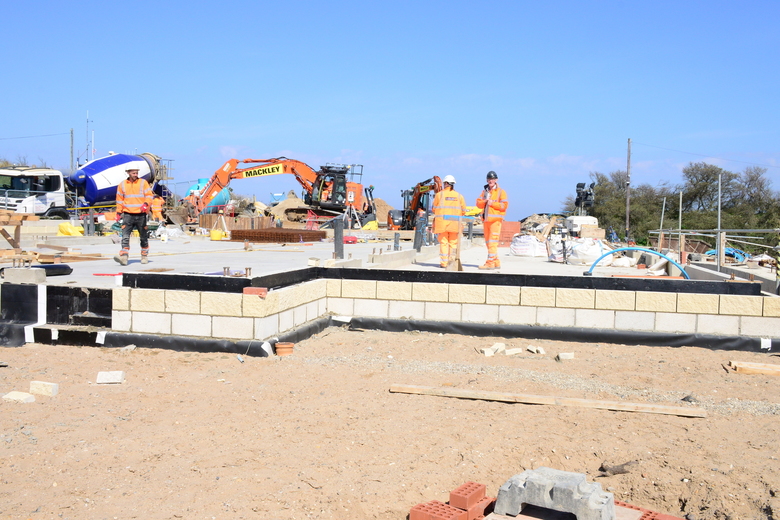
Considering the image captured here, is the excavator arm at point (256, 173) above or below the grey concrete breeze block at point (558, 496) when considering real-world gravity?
above

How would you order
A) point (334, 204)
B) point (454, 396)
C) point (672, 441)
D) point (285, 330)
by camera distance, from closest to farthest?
point (672, 441) < point (454, 396) < point (285, 330) < point (334, 204)

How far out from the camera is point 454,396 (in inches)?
206

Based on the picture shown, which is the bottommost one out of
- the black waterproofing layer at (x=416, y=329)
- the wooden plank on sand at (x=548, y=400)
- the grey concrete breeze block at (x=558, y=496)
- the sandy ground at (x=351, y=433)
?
the sandy ground at (x=351, y=433)

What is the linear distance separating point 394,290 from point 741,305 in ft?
12.3

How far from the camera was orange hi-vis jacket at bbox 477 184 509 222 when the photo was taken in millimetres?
10664

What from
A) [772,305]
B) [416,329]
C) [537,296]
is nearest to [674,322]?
[772,305]

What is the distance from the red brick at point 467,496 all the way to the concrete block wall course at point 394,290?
4235 mm

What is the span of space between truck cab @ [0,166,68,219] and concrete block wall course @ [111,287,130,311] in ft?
66.7

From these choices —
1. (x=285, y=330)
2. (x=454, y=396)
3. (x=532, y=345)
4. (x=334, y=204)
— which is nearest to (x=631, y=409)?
(x=454, y=396)

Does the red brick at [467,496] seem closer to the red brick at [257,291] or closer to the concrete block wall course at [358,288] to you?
the red brick at [257,291]

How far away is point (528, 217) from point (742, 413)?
131 ft

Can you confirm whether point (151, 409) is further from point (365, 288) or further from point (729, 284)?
point (729, 284)

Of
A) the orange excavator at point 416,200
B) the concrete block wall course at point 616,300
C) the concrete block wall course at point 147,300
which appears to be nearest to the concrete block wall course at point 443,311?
the concrete block wall course at point 616,300

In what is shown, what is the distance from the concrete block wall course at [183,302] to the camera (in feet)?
21.3
